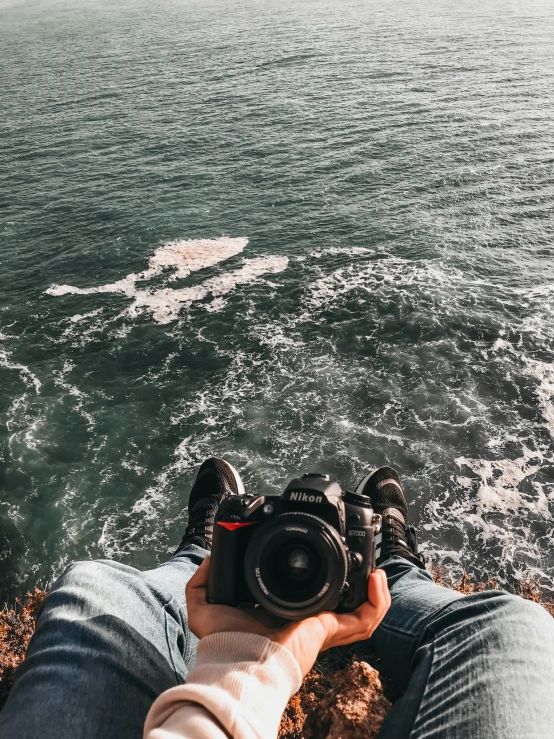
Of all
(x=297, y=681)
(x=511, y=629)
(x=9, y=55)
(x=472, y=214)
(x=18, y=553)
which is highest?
(x=9, y=55)

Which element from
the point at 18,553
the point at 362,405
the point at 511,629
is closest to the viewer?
the point at 511,629

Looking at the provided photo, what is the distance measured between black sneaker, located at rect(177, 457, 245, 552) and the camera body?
3266 millimetres

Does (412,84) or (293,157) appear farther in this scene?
(412,84)

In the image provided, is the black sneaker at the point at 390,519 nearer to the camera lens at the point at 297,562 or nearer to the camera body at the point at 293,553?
the camera body at the point at 293,553

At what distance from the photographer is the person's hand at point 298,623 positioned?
11.3 feet

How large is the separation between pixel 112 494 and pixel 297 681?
1242cm

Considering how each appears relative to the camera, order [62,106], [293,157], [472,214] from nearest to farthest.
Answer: [472,214] < [293,157] < [62,106]

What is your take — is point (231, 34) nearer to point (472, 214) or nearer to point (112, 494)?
point (472, 214)

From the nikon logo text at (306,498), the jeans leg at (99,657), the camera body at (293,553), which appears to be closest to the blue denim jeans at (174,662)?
the jeans leg at (99,657)

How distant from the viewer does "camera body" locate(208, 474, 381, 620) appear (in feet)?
12.3

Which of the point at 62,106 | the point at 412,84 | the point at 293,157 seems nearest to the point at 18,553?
the point at 293,157

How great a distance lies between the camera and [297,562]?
395 centimetres

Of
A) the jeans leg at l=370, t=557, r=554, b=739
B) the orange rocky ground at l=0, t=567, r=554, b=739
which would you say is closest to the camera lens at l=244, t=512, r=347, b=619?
the jeans leg at l=370, t=557, r=554, b=739

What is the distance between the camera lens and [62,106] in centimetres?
4516
